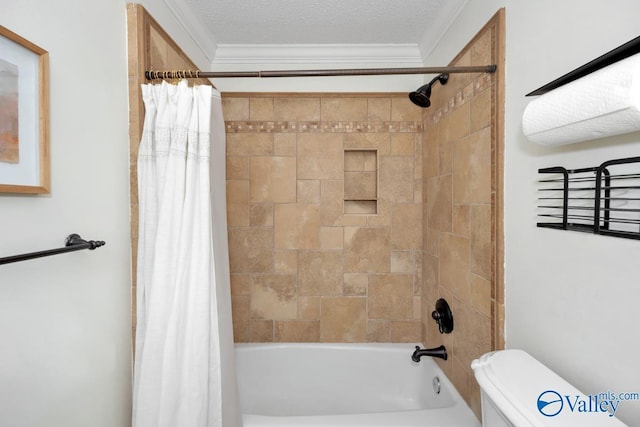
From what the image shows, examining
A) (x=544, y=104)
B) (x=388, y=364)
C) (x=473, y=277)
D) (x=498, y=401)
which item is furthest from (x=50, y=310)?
(x=388, y=364)

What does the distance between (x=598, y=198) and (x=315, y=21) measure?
1.60 metres

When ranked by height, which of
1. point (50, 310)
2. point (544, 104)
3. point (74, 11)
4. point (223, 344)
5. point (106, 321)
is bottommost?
point (223, 344)

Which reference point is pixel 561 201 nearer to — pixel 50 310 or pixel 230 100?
pixel 50 310

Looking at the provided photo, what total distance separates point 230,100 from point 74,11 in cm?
116

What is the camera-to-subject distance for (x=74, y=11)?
0.95 meters

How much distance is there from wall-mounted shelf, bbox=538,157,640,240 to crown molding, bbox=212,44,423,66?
1.44 meters

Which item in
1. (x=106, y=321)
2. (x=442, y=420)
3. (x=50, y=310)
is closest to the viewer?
(x=50, y=310)

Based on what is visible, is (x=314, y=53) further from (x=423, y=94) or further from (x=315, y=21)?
(x=423, y=94)

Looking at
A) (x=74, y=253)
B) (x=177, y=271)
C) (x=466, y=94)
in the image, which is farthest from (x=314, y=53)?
(x=74, y=253)

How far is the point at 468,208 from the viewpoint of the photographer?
1447 millimetres

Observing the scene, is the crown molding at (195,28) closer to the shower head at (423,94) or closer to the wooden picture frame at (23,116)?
the wooden picture frame at (23,116)

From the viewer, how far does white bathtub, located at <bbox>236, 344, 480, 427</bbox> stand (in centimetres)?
196

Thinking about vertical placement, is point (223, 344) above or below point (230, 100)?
below

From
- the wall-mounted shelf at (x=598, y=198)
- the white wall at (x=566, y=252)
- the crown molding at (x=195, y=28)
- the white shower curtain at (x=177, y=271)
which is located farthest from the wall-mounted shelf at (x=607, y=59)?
the crown molding at (x=195, y=28)
